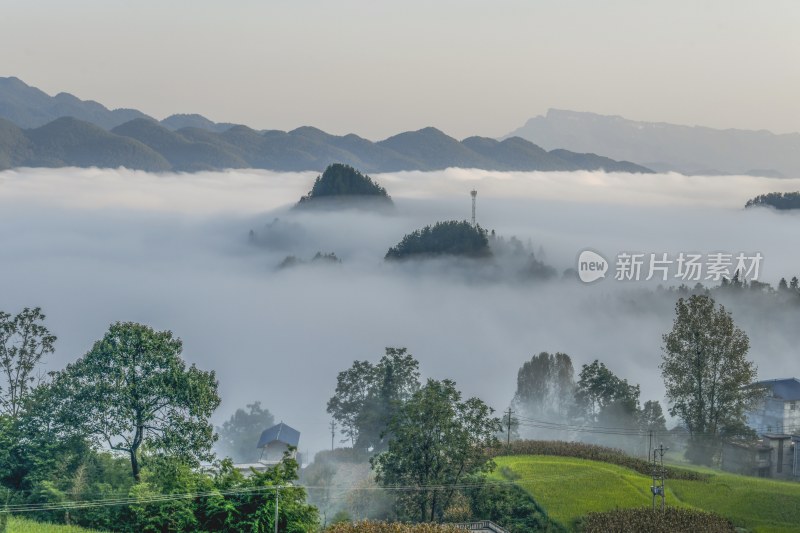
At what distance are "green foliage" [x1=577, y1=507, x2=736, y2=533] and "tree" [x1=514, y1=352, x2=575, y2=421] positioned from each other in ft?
145

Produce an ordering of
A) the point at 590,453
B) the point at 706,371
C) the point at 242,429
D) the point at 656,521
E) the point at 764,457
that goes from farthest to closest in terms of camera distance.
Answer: the point at 242,429 < the point at 764,457 < the point at 706,371 < the point at 590,453 < the point at 656,521

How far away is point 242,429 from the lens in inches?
4264

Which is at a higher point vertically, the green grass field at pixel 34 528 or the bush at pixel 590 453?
the green grass field at pixel 34 528

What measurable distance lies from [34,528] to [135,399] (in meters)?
6.89

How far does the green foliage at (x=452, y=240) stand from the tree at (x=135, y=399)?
123 meters

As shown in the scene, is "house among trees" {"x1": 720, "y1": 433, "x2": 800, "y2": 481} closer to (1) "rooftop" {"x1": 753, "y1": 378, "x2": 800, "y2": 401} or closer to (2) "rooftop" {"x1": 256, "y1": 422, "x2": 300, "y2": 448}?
(1) "rooftop" {"x1": 753, "y1": 378, "x2": 800, "y2": 401}

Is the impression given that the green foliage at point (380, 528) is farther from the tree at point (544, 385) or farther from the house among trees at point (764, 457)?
the tree at point (544, 385)

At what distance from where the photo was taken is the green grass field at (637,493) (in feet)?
139

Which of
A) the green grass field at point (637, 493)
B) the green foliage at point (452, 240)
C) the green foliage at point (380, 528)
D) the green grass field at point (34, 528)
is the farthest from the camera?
the green foliage at point (452, 240)

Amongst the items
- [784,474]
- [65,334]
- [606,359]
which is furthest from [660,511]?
[65,334]

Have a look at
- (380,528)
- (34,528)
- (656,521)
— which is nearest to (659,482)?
(656,521)

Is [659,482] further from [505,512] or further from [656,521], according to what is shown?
[505,512]

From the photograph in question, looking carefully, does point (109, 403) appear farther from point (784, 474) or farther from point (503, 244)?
point (503, 244)

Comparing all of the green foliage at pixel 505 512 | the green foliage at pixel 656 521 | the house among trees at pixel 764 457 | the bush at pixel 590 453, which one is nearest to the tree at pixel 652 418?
the house among trees at pixel 764 457
